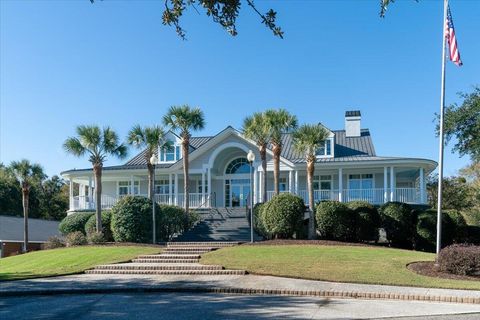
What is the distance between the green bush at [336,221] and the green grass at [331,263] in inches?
97.1

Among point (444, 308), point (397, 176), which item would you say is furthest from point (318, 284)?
point (397, 176)

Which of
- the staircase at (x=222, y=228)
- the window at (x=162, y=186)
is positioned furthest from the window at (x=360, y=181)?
the window at (x=162, y=186)

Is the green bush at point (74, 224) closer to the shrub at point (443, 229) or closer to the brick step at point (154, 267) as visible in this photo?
the brick step at point (154, 267)

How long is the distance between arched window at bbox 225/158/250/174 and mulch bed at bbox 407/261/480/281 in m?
19.2

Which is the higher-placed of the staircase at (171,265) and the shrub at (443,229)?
the shrub at (443,229)

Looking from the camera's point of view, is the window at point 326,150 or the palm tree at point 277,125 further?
the window at point 326,150

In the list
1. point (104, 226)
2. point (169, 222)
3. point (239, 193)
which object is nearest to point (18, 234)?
point (104, 226)

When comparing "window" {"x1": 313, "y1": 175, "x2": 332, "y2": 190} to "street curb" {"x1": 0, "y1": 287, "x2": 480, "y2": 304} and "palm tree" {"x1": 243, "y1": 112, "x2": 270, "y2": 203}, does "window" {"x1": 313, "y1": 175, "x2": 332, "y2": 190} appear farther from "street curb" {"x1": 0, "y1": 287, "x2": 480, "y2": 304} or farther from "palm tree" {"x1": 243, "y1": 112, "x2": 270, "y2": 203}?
"street curb" {"x1": 0, "y1": 287, "x2": 480, "y2": 304}

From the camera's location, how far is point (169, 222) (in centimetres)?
2738

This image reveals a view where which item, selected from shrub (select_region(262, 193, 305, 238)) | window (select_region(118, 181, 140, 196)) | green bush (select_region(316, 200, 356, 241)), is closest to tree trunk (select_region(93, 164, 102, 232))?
shrub (select_region(262, 193, 305, 238))

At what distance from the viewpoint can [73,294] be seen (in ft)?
46.3

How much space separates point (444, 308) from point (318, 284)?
153 inches

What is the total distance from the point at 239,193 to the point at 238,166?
1888 millimetres

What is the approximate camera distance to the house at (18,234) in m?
40.2
